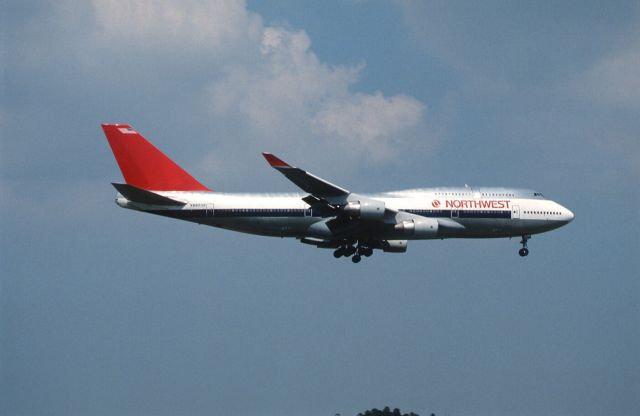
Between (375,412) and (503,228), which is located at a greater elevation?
(503,228)

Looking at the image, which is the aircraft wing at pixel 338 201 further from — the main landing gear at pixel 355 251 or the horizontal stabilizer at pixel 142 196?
the horizontal stabilizer at pixel 142 196

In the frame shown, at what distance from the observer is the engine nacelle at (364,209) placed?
62.6 m

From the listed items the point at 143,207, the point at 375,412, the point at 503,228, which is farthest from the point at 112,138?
the point at 375,412

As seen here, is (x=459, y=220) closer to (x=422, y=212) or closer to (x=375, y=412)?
(x=422, y=212)

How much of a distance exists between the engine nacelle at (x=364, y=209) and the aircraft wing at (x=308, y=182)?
0.98m

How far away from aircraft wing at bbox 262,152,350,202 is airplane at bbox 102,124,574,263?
0.06 metres

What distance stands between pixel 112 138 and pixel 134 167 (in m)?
2.78

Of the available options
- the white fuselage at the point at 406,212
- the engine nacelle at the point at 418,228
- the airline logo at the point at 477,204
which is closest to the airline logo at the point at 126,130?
the white fuselage at the point at 406,212

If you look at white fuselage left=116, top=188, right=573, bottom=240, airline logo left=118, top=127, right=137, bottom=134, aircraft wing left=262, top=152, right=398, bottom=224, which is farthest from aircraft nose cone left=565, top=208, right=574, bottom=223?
airline logo left=118, top=127, right=137, bottom=134

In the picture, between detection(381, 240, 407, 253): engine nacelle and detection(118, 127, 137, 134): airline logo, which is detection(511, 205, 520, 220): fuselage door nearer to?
detection(381, 240, 407, 253): engine nacelle

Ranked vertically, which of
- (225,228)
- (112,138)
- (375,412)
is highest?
(112,138)

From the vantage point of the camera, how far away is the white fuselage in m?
64.9

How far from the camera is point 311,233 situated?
2608 inches

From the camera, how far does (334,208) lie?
64.0 m
